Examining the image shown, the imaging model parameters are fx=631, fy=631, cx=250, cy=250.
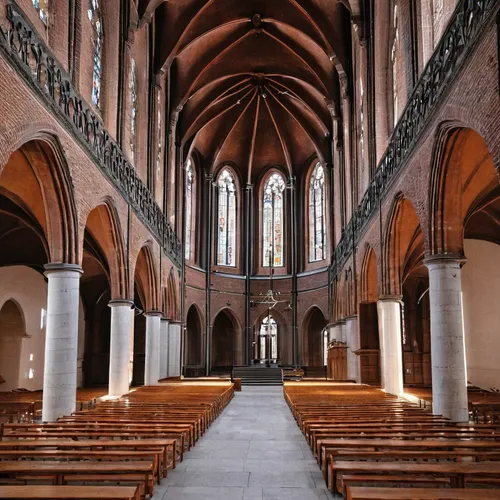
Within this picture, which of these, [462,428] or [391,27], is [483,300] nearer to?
[391,27]

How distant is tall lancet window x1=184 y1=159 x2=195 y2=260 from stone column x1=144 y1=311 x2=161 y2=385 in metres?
12.2

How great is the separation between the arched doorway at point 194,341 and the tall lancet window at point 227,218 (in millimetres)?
4113

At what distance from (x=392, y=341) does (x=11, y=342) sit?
1496 centimetres

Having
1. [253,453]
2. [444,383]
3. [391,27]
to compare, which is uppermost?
[391,27]

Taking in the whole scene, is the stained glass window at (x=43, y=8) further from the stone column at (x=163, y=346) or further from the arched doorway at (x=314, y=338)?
the arched doorway at (x=314, y=338)

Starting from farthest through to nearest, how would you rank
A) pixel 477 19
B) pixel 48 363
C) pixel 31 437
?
1. pixel 48 363
2. pixel 477 19
3. pixel 31 437

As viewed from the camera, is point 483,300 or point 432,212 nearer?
point 432,212

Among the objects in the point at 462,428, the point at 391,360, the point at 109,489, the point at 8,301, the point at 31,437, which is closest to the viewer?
the point at 109,489

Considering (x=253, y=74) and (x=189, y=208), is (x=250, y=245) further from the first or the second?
(x=253, y=74)

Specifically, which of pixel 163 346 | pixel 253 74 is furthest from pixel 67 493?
pixel 253 74

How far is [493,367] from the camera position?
22.8 meters

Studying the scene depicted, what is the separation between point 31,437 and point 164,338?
69.3 feet

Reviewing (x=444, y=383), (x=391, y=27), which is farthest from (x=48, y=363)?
(x=391, y=27)

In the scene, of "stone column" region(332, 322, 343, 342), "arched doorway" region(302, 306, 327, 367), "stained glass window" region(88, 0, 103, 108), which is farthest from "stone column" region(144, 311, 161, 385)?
"arched doorway" region(302, 306, 327, 367)
